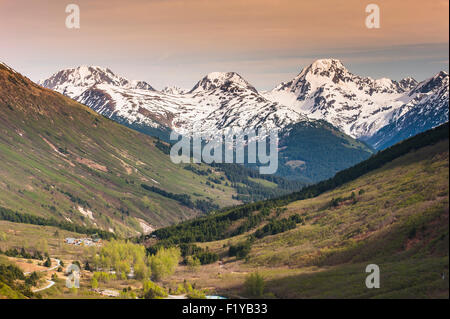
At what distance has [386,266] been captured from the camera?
621 ft
